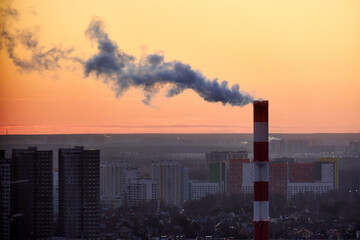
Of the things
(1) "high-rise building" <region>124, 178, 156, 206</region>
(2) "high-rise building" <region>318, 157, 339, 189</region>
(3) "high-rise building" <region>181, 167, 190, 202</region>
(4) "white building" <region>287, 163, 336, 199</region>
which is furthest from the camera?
(2) "high-rise building" <region>318, 157, 339, 189</region>

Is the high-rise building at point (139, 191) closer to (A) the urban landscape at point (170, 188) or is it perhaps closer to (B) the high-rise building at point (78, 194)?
(A) the urban landscape at point (170, 188)

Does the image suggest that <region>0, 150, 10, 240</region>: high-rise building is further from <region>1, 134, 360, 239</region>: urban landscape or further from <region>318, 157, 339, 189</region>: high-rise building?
<region>318, 157, 339, 189</region>: high-rise building

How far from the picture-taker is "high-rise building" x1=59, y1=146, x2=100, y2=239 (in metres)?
19.3

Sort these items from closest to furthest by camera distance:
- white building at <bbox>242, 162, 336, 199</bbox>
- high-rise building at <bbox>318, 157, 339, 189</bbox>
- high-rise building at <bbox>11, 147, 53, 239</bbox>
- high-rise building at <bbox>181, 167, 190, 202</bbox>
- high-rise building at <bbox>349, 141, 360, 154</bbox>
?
high-rise building at <bbox>11, 147, 53, 239</bbox>, white building at <bbox>242, 162, 336, 199</bbox>, high-rise building at <bbox>181, 167, 190, 202</bbox>, high-rise building at <bbox>318, 157, 339, 189</bbox>, high-rise building at <bbox>349, 141, 360, 154</bbox>

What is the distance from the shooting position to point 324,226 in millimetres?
22688

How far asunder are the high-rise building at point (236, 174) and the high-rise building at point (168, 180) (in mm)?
1650

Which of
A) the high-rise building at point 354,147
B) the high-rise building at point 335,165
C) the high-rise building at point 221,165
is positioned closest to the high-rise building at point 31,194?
the high-rise building at point 221,165

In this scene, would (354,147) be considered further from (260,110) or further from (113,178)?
(260,110)

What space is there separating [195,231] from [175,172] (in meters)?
7.68

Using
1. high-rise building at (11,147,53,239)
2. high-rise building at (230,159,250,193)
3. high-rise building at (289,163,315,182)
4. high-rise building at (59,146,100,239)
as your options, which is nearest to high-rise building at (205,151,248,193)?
high-rise building at (230,159,250,193)

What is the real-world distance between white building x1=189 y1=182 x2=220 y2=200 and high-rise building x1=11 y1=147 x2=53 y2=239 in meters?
8.16

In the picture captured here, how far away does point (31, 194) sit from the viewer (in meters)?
19.4

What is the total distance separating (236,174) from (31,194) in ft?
36.3

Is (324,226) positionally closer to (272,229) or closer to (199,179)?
(272,229)
